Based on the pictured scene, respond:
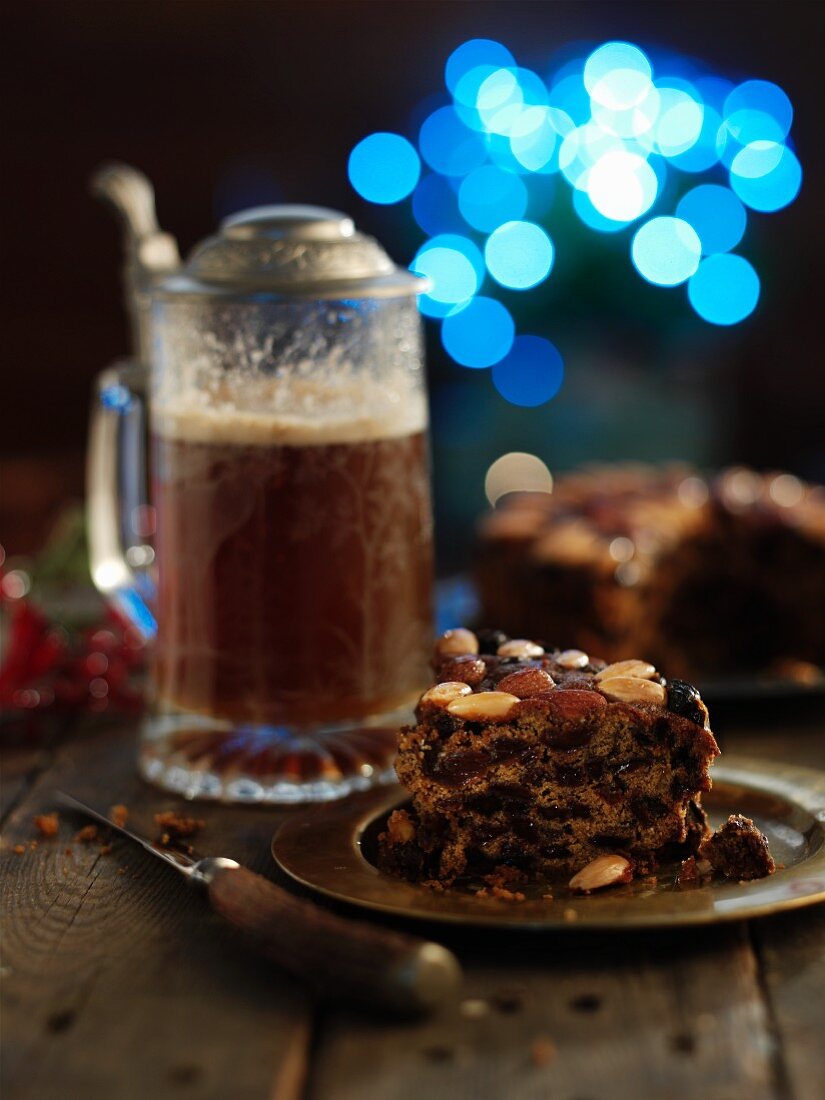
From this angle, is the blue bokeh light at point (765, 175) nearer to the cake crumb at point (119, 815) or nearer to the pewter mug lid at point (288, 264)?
the pewter mug lid at point (288, 264)

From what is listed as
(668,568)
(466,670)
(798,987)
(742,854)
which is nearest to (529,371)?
(668,568)

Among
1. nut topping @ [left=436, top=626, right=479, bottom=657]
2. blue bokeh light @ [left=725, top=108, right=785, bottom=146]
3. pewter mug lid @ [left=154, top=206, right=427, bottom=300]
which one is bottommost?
nut topping @ [left=436, top=626, right=479, bottom=657]

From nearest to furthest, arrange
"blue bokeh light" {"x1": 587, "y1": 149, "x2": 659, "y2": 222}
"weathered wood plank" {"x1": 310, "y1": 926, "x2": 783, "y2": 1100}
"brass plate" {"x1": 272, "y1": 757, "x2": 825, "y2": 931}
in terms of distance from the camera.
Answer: "weathered wood plank" {"x1": 310, "y1": 926, "x2": 783, "y2": 1100} < "brass plate" {"x1": 272, "y1": 757, "x2": 825, "y2": 931} < "blue bokeh light" {"x1": 587, "y1": 149, "x2": 659, "y2": 222}

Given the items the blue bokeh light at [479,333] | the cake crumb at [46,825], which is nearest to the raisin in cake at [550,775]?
the cake crumb at [46,825]

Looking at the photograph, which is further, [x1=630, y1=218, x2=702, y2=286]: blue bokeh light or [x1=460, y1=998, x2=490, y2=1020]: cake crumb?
[x1=630, y1=218, x2=702, y2=286]: blue bokeh light

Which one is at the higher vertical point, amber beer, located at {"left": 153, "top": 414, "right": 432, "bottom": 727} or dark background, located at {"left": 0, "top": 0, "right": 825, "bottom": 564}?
dark background, located at {"left": 0, "top": 0, "right": 825, "bottom": 564}

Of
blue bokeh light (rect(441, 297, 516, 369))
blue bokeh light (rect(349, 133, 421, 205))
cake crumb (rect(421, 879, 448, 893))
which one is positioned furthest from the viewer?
blue bokeh light (rect(349, 133, 421, 205))

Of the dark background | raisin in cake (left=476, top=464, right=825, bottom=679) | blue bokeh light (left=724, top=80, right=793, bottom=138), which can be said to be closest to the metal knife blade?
raisin in cake (left=476, top=464, right=825, bottom=679)

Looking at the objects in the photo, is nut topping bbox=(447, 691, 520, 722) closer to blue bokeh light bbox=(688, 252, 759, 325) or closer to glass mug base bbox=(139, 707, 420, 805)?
glass mug base bbox=(139, 707, 420, 805)

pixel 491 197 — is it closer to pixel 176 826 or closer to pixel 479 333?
pixel 479 333
